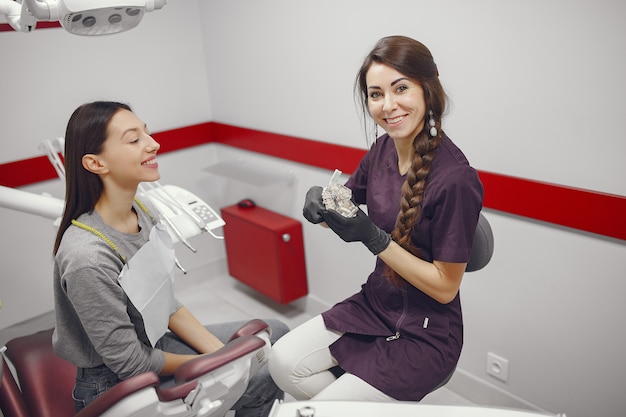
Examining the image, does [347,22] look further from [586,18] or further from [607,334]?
[607,334]

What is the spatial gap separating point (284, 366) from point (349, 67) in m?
1.41

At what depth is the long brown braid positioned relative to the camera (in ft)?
4.75

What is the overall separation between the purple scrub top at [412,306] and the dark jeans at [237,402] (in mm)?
306

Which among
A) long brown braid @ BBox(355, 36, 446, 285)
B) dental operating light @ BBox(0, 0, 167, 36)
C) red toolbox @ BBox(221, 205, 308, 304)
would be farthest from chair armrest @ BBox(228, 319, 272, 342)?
red toolbox @ BBox(221, 205, 308, 304)

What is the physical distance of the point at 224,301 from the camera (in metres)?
3.41

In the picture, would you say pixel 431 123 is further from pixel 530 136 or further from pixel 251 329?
pixel 251 329

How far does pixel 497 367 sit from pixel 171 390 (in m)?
1.43

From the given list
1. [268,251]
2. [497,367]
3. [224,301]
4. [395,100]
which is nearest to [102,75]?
[268,251]

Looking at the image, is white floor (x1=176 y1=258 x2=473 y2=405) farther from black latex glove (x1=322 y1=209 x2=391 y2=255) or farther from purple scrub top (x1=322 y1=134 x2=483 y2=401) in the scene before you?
black latex glove (x1=322 y1=209 x2=391 y2=255)

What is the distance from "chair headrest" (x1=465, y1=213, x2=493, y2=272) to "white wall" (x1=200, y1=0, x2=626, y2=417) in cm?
52

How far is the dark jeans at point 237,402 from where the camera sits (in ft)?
5.24

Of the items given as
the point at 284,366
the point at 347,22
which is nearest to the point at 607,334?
the point at 284,366

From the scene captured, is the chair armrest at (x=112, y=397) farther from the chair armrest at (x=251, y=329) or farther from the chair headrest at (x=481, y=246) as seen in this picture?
the chair headrest at (x=481, y=246)

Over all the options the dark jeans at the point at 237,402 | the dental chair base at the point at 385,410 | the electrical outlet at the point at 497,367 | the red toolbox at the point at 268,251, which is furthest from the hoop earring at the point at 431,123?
the red toolbox at the point at 268,251
